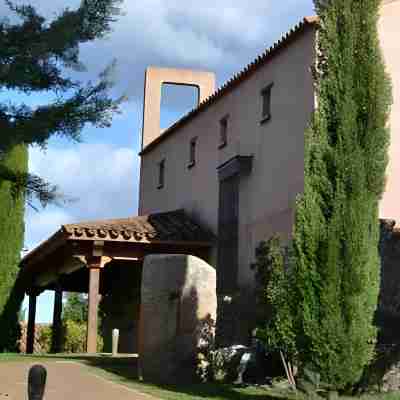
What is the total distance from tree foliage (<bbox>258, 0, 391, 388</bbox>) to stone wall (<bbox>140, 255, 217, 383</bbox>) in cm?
286

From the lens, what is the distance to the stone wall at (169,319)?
47.9 ft

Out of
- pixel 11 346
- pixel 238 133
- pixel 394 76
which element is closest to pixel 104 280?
pixel 11 346

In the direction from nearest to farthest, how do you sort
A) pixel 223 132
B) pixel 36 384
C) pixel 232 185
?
pixel 36 384
pixel 232 185
pixel 223 132

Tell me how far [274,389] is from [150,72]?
1887 cm

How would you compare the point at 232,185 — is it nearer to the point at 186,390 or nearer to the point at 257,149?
the point at 257,149

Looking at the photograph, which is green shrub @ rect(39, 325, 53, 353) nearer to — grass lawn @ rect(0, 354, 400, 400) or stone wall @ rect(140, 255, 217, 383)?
→ grass lawn @ rect(0, 354, 400, 400)

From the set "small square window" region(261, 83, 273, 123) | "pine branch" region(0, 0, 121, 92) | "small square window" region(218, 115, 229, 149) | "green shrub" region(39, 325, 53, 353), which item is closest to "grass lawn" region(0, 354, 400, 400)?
"pine branch" region(0, 0, 121, 92)

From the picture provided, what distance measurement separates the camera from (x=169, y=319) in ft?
47.9

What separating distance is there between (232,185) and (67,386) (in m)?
9.37

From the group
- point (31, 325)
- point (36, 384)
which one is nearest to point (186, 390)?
point (36, 384)

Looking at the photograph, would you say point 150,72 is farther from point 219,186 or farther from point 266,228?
point 266,228

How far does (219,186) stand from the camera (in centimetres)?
2266

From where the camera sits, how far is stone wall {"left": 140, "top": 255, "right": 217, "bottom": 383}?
1459cm

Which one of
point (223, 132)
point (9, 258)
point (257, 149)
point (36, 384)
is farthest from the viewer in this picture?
point (9, 258)
